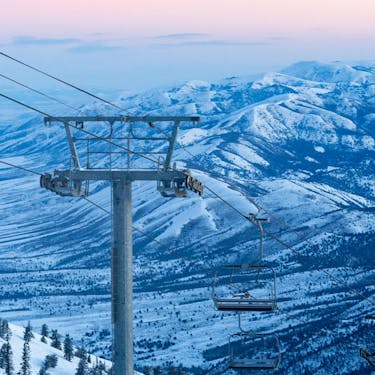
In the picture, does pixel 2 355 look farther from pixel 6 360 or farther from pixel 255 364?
pixel 255 364

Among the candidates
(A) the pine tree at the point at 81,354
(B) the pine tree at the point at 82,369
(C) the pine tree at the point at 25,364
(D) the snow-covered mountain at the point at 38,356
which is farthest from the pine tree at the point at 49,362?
(A) the pine tree at the point at 81,354

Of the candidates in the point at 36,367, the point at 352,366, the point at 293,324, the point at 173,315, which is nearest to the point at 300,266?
the point at 173,315

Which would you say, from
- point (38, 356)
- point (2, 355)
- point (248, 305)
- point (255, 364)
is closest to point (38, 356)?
point (38, 356)

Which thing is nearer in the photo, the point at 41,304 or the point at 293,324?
the point at 293,324

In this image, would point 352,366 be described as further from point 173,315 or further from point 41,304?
point 41,304

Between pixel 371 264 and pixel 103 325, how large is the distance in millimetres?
46020

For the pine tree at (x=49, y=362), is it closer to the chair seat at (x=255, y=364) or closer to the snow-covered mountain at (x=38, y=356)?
the snow-covered mountain at (x=38, y=356)

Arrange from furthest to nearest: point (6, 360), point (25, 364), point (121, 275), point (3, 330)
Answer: point (3, 330)
point (25, 364)
point (6, 360)
point (121, 275)

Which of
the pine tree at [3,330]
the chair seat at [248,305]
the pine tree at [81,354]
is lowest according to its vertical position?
the pine tree at [81,354]

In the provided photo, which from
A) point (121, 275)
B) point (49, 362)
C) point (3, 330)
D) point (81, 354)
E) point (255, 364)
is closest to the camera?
point (121, 275)

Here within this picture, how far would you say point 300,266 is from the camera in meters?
167

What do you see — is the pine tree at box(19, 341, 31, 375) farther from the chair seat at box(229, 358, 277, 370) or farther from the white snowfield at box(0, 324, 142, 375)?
the chair seat at box(229, 358, 277, 370)

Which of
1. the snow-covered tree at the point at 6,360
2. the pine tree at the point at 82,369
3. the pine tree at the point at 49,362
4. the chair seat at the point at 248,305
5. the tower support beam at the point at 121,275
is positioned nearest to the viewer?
the tower support beam at the point at 121,275

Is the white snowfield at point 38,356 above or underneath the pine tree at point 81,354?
above
